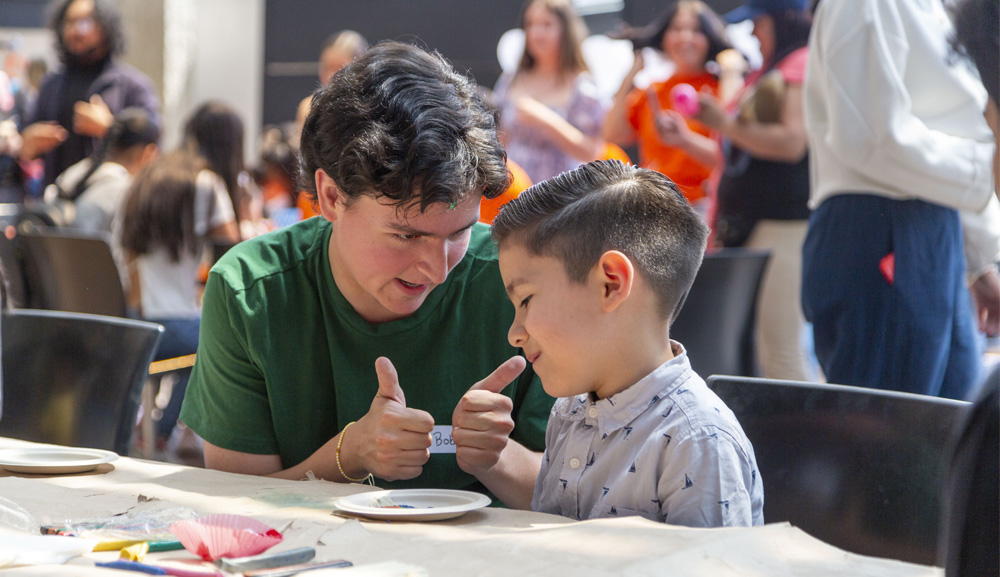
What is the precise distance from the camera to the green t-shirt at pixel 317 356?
1.39m

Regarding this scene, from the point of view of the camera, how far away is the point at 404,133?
1.28 meters

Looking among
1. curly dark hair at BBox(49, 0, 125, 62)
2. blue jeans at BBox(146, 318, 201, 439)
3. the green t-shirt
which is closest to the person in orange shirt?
blue jeans at BBox(146, 318, 201, 439)

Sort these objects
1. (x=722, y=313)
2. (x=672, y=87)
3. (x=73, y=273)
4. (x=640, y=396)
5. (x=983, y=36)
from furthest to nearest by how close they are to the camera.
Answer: (x=672, y=87) < (x=73, y=273) < (x=722, y=313) < (x=983, y=36) < (x=640, y=396)

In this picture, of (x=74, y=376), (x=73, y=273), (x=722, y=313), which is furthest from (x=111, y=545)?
(x=73, y=273)

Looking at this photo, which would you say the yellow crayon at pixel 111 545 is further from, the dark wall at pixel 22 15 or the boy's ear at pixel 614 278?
the dark wall at pixel 22 15

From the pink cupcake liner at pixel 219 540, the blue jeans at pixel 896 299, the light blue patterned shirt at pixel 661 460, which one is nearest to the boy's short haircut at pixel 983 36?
the blue jeans at pixel 896 299

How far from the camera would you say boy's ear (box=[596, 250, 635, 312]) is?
114cm

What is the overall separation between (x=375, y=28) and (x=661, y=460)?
7.28m

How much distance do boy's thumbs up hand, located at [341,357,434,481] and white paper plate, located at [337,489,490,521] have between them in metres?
0.08

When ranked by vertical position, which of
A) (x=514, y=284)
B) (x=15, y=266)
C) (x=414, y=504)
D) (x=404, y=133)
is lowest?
(x=15, y=266)

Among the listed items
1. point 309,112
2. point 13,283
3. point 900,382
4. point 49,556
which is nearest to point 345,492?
point 49,556

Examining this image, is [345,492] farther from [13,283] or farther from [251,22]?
[251,22]

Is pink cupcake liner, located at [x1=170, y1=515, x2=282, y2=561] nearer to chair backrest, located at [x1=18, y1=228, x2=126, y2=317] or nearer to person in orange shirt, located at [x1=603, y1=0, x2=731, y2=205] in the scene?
chair backrest, located at [x1=18, y1=228, x2=126, y2=317]

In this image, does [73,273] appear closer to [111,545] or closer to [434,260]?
[434,260]
